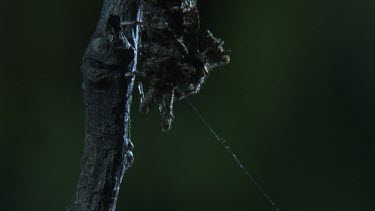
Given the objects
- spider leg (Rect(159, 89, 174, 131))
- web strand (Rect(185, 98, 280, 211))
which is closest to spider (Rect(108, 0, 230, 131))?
spider leg (Rect(159, 89, 174, 131))

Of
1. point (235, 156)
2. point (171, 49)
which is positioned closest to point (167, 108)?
point (171, 49)

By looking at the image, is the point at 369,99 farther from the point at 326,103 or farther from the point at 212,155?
the point at 212,155

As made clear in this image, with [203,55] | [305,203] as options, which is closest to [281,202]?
[305,203]

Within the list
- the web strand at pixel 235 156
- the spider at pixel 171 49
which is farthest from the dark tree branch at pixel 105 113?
the web strand at pixel 235 156

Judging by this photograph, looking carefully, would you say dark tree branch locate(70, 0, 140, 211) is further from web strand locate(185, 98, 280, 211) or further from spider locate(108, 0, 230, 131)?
web strand locate(185, 98, 280, 211)

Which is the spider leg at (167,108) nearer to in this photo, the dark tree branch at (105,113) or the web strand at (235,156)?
the dark tree branch at (105,113)

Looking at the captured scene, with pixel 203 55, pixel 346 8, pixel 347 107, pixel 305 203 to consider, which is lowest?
pixel 305 203
